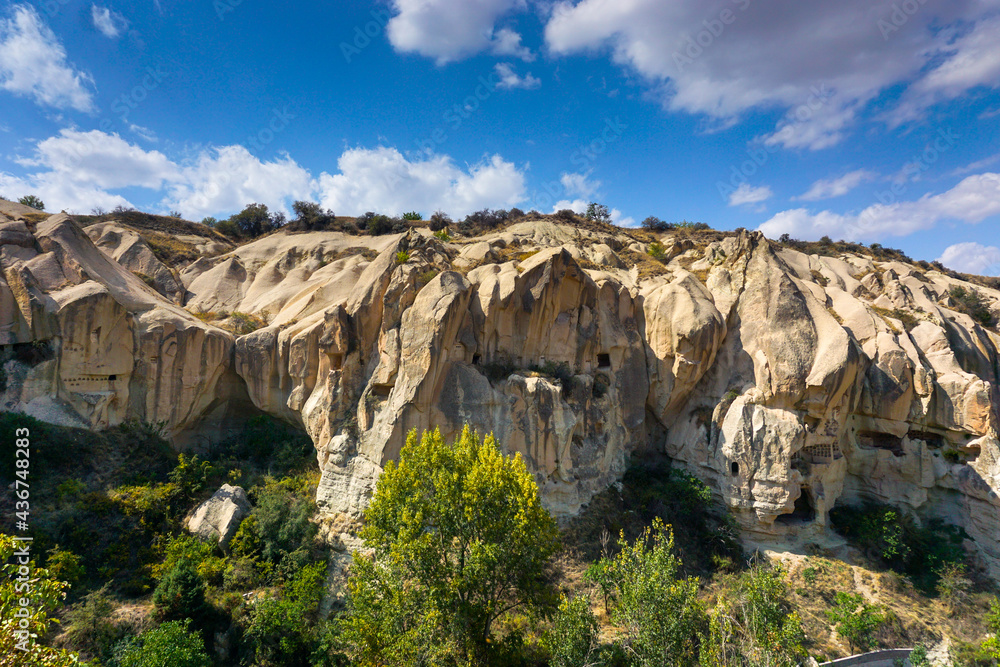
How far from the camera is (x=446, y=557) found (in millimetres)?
11242

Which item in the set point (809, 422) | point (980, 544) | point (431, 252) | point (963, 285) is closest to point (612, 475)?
point (809, 422)

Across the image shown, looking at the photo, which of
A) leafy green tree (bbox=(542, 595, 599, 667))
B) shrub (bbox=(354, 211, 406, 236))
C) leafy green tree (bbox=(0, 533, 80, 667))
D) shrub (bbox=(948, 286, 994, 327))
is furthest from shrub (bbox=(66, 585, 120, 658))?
shrub (bbox=(948, 286, 994, 327))

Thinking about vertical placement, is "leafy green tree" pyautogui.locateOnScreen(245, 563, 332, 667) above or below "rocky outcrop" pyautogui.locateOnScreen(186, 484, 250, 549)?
below

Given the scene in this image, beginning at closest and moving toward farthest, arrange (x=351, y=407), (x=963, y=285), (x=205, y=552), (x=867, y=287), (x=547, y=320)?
(x=205, y=552), (x=351, y=407), (x=547, y=320), (x=867, y=287), (x=963, y=285)

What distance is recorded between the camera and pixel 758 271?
2156cm

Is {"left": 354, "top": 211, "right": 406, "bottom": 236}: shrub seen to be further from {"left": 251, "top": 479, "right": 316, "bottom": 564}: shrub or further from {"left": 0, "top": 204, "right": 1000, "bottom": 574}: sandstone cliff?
{"left": 251, "top": 479, "right": 316, "bottom": 564}: shrub

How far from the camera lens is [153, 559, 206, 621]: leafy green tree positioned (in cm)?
1327

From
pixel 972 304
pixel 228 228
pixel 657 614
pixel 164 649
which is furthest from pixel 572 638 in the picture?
pixel 228 228

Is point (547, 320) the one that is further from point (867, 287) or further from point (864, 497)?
point (867, 287)

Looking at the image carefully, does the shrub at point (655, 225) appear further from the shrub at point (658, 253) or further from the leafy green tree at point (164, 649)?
the leafy green tree at point (164, 649)

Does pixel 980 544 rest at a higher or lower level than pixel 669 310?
lower

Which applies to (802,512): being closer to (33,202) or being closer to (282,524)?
(282,524)

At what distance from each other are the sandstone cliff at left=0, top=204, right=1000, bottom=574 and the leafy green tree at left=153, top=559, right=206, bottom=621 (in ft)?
15.8

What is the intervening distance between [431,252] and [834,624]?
22318mm
